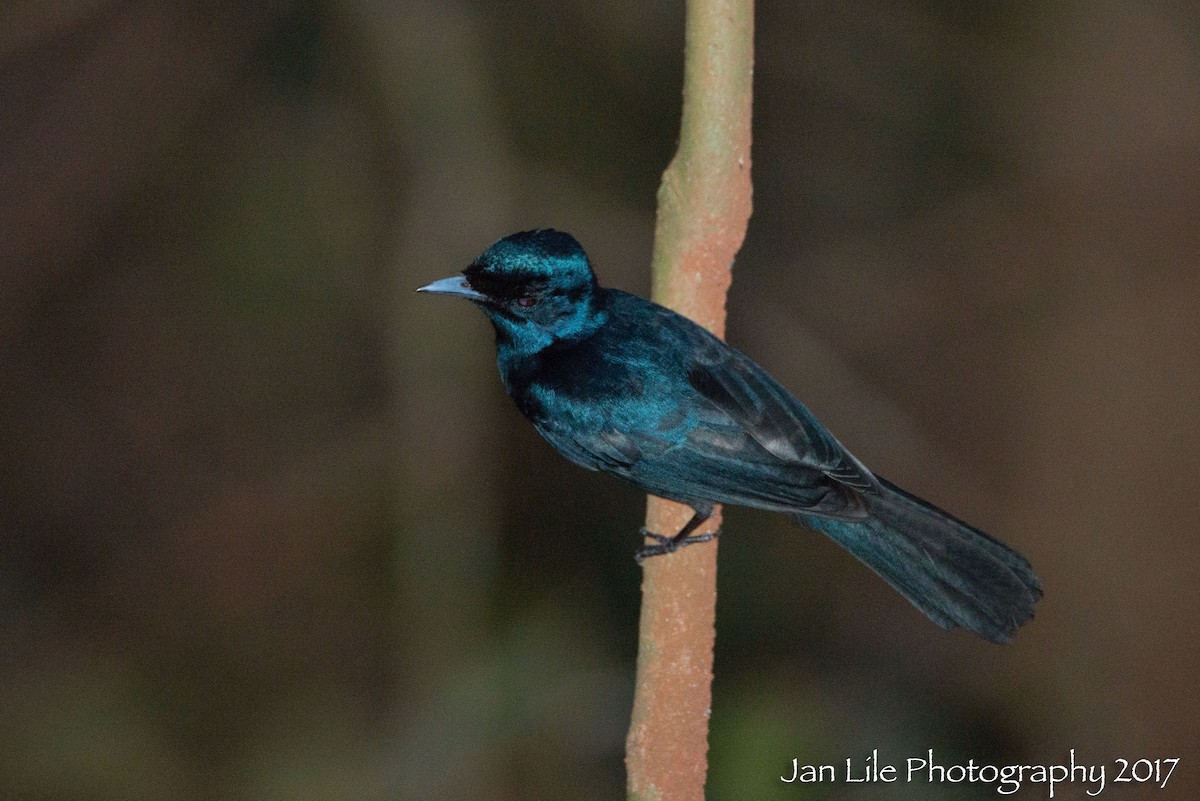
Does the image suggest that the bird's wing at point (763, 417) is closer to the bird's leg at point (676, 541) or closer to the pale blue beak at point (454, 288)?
the bird's leg at point (676, 541)

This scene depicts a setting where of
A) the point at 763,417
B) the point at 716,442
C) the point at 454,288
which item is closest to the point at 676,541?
the point at 716,442

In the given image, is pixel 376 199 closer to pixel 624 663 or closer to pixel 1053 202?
pixel 624 663

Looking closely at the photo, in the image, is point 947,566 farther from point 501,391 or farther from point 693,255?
point 501,391

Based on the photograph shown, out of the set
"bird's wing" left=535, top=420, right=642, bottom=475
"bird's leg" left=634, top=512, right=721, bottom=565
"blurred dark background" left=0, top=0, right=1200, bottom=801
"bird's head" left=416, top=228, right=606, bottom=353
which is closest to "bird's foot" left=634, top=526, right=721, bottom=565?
"bird's leg" left=634, top=512, right=721, bottom=565

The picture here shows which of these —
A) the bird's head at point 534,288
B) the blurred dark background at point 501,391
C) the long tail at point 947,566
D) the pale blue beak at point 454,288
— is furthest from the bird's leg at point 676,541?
the blurred dark background at point 501,391

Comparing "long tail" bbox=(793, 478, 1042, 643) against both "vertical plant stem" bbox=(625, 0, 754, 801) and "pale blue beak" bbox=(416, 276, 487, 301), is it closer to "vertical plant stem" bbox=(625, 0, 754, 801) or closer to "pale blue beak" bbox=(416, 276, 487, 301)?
"vertical plant stem" bbox=(625, 0, 754, 801)
